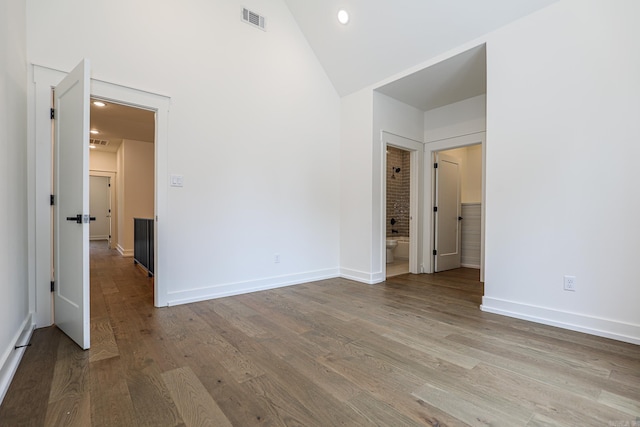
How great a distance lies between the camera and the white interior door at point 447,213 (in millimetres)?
5055

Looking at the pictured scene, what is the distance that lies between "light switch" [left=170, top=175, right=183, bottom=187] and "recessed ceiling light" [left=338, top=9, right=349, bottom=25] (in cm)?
272

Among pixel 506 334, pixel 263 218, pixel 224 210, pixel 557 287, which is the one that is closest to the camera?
pixel 506 334

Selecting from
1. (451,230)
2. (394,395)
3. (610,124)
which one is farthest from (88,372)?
(451,230)

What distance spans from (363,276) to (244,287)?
165 centimetres

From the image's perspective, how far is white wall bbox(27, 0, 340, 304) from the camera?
276cm

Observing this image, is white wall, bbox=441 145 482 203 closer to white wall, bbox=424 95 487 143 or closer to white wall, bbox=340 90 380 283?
white wall, bbox=424 95 487 143

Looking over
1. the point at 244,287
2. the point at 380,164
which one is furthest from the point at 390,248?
the point at 244,287

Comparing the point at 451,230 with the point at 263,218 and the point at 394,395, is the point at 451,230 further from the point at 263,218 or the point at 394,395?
the point at 394,395

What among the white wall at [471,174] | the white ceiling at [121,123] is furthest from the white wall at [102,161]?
the white wall at [471,174]

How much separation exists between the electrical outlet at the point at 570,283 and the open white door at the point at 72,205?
12.1 ft

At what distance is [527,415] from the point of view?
1.40m

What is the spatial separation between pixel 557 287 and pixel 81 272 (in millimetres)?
3729

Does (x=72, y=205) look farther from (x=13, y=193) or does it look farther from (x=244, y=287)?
(x=244, y=287)

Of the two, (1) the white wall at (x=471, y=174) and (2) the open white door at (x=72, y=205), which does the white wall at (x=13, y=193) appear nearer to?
(2) the open white door at (x=72, y=205)
